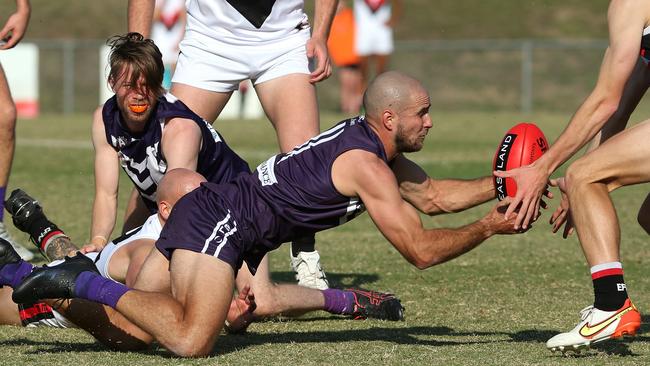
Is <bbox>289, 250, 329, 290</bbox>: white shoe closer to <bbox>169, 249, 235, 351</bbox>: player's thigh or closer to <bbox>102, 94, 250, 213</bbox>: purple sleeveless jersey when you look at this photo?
<bbox>102, 94, 250, 213</bbox>: purple sleeveless jersey

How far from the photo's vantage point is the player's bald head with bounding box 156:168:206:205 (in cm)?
643

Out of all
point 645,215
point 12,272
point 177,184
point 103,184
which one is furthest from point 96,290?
point 645,215

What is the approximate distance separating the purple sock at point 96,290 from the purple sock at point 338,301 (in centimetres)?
146

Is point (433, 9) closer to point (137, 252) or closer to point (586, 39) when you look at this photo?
point (586, 39)

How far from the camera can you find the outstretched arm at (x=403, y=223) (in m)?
5.82

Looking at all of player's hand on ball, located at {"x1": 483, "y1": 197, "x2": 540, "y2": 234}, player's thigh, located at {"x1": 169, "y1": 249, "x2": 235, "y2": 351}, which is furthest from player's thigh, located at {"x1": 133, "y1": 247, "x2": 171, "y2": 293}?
player's hand on ball, located at {"x1": 483, "y1": 197, "x2": 540, "y2": 234}

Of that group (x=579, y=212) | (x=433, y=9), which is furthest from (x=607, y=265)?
(x=433, y=9)

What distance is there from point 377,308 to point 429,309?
0.45m

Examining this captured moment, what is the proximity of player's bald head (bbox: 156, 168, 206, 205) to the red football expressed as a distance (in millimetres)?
1476

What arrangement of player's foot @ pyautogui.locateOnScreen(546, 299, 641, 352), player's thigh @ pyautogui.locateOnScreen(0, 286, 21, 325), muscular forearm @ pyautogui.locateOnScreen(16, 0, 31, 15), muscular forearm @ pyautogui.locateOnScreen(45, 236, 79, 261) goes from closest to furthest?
player's foot @ pyautogui.locateOnScreen(546, 299, 641, 352)
player's thigh @ pyautogui.locateOnScreen(0, 286, 21, 325)
muscular forearm @ pyautogui.locateOnScreen(45, 236, 79, 261)
muscular forearm @ pyautogui.locateOnScreen(16, 0, 31, 15)

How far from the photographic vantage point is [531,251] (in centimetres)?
988

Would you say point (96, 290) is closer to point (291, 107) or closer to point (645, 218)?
point (291, 107)

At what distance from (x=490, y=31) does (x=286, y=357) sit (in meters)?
30.8

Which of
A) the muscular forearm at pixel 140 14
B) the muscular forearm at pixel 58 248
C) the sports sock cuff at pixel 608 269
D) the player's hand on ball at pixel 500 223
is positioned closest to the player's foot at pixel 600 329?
the sports sock cuff at pixel 608 269
